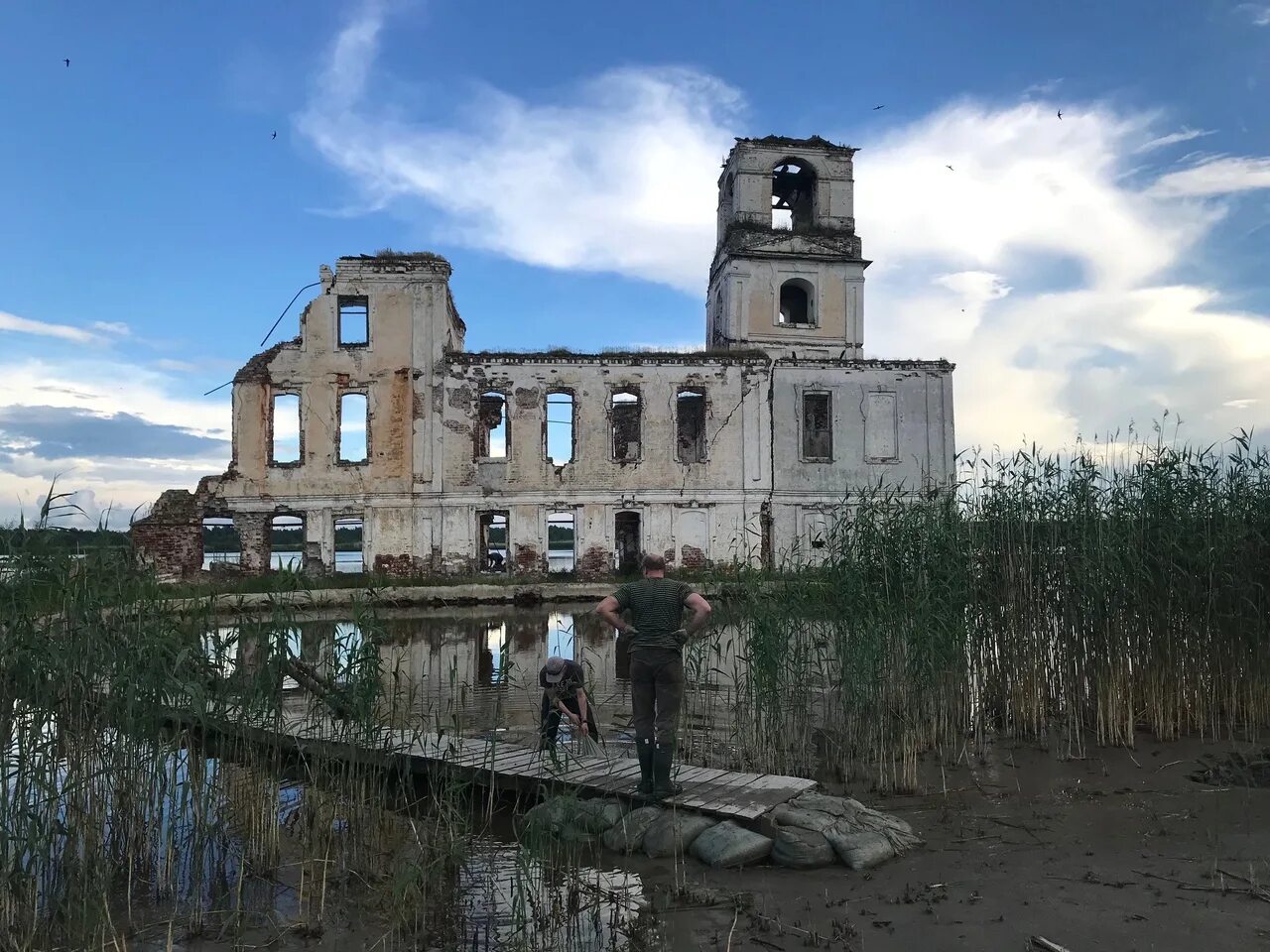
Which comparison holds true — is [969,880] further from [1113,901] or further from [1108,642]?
[1108,642]

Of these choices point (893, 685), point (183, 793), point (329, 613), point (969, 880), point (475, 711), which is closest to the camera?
point (969, 880)

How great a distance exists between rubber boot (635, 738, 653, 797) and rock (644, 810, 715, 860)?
0.30 m

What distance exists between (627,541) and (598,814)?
21946 mm

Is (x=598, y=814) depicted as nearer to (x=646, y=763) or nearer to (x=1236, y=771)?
(x=646, y=763)

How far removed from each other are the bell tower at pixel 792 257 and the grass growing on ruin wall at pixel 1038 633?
20106 mm

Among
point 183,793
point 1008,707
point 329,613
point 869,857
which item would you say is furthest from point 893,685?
point 329,613

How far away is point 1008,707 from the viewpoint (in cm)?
815

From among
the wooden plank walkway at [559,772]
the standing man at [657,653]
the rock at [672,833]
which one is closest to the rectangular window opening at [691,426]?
the wooden plank walkway at [559,772]

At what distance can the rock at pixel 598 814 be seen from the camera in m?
6.00

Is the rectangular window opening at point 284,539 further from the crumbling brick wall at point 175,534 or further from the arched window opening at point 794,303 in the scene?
the arched window opening at point 794,303

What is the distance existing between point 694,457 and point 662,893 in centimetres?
2144

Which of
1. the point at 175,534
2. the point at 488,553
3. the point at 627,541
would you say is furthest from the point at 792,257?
the point at 175,534

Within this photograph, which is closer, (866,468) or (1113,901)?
(1113,901)

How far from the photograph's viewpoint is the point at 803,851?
18.1ft
